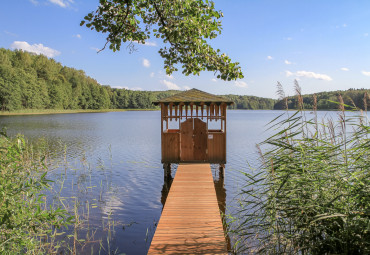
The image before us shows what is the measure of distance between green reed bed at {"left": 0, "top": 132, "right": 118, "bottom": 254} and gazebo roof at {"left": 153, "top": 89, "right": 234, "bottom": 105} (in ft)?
15.4

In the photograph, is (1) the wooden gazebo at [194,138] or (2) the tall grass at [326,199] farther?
(1) the wooden gazebo at [194,138]

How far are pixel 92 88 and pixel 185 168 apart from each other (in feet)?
317

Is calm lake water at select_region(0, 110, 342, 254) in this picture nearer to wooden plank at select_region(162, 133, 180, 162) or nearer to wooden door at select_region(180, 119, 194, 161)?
wooden plank at select_region(162, 133, 180, 162)

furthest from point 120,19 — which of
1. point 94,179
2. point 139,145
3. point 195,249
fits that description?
point 139,145

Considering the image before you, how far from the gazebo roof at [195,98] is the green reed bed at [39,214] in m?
4.68

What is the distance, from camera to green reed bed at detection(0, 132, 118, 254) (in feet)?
14.0

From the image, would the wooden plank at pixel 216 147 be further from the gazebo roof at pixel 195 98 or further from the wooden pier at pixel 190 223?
the wooden pier at pixel 190 223

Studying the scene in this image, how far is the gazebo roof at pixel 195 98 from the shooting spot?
11.2 meters

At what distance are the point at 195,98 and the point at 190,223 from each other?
21.8 feet

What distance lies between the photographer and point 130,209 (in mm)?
9695

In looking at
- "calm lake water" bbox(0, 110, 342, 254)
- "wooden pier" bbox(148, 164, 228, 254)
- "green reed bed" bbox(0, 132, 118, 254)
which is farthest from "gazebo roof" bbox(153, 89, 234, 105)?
"green reed bed" bbox(0, 132, 118, 254)

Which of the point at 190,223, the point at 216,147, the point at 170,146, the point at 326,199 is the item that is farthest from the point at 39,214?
the point at 216,147

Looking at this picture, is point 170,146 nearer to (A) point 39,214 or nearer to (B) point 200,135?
(B) point 200,135

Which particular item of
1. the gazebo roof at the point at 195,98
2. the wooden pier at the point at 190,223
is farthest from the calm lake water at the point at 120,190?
the gazebo roof at the point at 195,98
